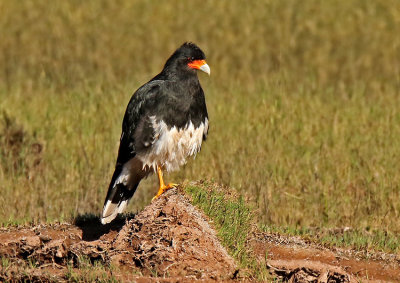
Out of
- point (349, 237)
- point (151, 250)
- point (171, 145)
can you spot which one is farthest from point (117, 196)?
point (349, 237)

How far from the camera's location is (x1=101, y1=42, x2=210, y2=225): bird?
7.03m

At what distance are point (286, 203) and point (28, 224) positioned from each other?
9.20 ft

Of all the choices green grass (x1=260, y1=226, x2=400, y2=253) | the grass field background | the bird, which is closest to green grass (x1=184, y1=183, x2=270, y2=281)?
the bird

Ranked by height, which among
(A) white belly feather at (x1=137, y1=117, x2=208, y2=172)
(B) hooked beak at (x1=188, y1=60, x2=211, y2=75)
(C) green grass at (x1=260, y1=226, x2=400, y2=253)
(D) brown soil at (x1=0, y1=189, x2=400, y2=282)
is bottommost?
(C) green grass at (x1=260, y1=226, x2=400, y2=253)

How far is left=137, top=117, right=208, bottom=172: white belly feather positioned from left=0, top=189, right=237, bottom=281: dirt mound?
0.66m

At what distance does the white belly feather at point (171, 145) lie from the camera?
23.1ft

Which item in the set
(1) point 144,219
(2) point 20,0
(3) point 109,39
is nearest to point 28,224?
(1) point 144,219

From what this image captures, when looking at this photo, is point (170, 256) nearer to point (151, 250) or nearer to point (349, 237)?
point (151, 250)

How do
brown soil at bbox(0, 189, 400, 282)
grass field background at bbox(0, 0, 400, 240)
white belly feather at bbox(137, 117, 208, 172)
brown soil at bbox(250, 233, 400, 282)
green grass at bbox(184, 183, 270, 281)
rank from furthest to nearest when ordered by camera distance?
grass field background at bbox(0, 0, 400, 240) → white belly feather at bbox(137, 117, 208, 172) → green grass at bbox(184, 183, 270, 281) → brown soil at bbox(250, 233, 400, 282) → brown soil at bbox(0, 189, 400, 282)

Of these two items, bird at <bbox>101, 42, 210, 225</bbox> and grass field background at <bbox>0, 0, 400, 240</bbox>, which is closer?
bird at <bbox>101, 42, 210, 225</bbox>

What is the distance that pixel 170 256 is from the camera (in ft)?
19.0

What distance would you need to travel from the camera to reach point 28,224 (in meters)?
7.34

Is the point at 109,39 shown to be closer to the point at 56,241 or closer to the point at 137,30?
the point at 137,30

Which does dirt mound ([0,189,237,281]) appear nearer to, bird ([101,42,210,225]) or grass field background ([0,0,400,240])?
bird ([101,42,210,225])
